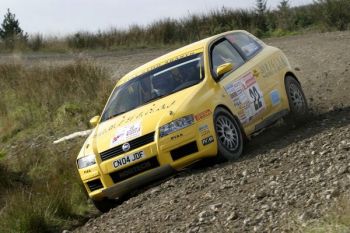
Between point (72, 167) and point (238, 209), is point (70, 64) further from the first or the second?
point (238, 209)

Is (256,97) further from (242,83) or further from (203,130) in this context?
(203,130)

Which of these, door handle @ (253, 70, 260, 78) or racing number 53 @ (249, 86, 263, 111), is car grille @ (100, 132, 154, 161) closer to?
racing number 53 @ (249, 86, 263, 111)

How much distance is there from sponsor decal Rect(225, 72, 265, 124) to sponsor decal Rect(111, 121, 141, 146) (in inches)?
55.8

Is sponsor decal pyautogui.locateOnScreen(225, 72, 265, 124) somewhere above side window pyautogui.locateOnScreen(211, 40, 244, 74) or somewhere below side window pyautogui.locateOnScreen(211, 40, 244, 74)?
Answer: below

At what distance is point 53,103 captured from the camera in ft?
61.0

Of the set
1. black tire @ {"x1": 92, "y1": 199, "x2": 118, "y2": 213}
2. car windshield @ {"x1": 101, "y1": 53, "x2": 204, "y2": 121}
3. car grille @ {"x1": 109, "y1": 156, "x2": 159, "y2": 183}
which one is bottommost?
black tire @ {"x1": 92, "y1": 199, "x2": 118, "y2": 213}

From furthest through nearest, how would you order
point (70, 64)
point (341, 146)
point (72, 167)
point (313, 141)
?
point (70, 64) → point (72, 167) → point (313, 141) → point (341, 146)

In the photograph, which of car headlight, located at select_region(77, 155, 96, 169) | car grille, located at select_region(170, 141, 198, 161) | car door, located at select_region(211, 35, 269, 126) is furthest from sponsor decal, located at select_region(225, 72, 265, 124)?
car headlight, located at select_region(77, 155, 96, 169)

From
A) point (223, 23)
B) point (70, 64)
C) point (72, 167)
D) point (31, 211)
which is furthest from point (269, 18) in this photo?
point (31, 211)

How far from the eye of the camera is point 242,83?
34.0ft

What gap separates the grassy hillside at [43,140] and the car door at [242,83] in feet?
8.49

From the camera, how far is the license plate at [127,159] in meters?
9.14

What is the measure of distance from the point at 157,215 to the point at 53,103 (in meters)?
11.5

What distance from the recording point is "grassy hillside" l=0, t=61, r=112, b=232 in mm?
9406
